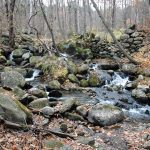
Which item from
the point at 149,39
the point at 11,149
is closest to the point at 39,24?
the point at 149,39

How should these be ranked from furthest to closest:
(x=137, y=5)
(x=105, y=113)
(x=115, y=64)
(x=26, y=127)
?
(x=137, y=5)
(x=115, y=64)
(x=105, y=113)
(x=26, y=127)

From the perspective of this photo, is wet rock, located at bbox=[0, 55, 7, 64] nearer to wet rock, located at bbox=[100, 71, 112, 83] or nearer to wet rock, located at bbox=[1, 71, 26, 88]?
wet rock, located at bbox=[1, 71, 26, 88]

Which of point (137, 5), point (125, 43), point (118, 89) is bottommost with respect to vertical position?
point (118, 89)

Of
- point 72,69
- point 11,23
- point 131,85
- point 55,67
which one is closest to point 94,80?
point 72,69

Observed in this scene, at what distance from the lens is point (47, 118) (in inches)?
406

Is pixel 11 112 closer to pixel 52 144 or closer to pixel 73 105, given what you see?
pixel 52 144

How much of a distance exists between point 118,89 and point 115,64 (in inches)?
158

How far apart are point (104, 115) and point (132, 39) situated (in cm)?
1361

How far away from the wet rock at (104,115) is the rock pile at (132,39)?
12601mm

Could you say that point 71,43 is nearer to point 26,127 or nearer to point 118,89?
point 118,89

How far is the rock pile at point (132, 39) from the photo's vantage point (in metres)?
22.9

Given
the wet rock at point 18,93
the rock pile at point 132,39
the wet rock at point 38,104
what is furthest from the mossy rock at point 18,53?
the wet rock at point 38,104

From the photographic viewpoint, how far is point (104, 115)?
1054cm

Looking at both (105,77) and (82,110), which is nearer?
(82,110)
